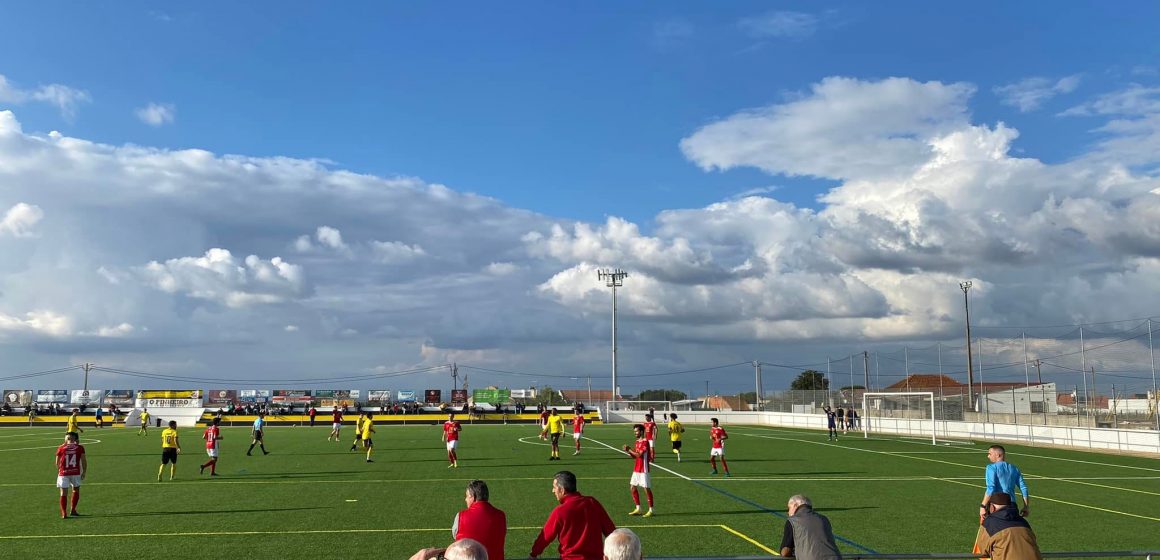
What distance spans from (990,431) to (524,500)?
37.8 m

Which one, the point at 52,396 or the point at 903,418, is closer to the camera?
the point at 903,418

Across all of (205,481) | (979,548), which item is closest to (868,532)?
(979,548)

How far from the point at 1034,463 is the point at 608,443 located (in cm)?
1958

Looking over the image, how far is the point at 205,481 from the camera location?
80.7 ft

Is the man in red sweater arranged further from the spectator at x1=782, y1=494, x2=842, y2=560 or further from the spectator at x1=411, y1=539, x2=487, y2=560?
the spectator at x1=411, y1=539, x2=487, y2=560

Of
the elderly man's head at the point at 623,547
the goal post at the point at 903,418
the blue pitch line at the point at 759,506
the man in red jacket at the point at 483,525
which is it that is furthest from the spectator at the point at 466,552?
the goal post at the point at 903,418

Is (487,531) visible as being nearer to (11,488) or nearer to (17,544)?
(17,544)

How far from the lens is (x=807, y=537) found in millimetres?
7375

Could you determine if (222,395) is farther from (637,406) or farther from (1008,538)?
(1008,538)

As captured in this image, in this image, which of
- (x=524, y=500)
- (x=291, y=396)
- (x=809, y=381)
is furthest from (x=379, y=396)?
(x=524, y=500)

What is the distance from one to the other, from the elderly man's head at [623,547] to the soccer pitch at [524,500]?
735 centimetres

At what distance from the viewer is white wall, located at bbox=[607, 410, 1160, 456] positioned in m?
38.8

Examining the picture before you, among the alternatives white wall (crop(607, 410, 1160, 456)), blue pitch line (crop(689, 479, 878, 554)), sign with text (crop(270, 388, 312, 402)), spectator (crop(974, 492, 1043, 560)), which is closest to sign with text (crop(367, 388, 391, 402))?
sign with text (crop(270, 388, 312, 402))

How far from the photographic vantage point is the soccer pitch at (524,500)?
47.1ft
